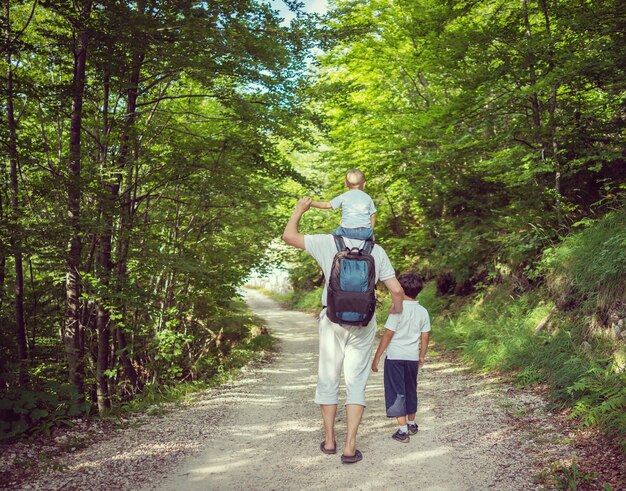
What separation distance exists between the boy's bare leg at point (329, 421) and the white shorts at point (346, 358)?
0.22 ft

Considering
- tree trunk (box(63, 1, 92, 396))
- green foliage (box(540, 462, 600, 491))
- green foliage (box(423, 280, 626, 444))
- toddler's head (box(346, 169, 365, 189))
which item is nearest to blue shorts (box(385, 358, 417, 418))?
green foliage (box(540, 462, 600, 491))

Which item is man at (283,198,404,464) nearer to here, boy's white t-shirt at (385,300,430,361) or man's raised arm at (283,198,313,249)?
man's raised arm at (283,198,313,249)

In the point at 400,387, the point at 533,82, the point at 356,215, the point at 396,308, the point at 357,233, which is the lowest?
the point at 400,387

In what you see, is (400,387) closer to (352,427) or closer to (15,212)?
(352,427)

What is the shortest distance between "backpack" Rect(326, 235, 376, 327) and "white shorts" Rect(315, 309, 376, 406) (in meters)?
0.24

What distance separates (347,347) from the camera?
3580mm

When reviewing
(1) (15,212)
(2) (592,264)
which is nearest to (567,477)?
(2) (592,264)

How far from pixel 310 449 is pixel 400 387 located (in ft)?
3.34

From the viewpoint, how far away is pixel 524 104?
7.86m

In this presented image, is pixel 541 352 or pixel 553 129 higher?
pixel 553 129

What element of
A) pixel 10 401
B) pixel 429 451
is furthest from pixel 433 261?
pixel 10 401

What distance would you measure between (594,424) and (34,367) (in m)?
7.55

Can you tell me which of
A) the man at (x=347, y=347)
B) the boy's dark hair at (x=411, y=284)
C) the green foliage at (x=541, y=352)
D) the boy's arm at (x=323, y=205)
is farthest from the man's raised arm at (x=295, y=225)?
the green foliage at (x=541, y=352)

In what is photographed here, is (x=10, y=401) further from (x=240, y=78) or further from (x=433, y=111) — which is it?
(x=433, y=111)
